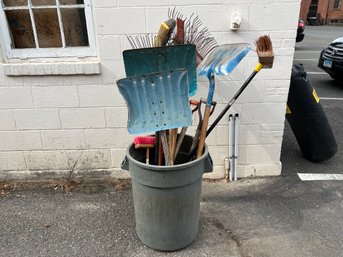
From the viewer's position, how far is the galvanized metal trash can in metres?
2.18

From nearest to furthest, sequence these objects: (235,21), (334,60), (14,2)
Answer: (235,21) → (14,2) → (334,60)

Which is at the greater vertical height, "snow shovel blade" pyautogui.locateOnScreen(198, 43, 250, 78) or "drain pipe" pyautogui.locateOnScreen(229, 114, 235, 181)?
"snow shovel blade" pyautogui.locateOnScreen(198, 43, 250, 78)

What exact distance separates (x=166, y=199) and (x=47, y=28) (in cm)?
199

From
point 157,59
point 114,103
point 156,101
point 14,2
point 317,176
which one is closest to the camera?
point 156,101

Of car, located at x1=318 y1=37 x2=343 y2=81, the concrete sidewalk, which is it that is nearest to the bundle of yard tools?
the concrete sidewalk

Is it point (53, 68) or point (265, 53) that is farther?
point (53, 68)

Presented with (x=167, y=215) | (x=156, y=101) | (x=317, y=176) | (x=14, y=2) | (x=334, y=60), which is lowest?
(x=317, y=176)

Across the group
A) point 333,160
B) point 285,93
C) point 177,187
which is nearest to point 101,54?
point 177,187

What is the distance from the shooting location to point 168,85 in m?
2.08

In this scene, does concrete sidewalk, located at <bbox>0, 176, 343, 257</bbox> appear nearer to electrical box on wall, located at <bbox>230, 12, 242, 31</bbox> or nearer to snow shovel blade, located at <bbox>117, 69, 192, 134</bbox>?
snow shovel blade, located at <bbox>117, 69, 192, 134</bbox>

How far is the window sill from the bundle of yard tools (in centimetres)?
89

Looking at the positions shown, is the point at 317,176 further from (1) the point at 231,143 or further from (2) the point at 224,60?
(2) the point at 224,60

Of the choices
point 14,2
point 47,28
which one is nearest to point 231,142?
point 47,28

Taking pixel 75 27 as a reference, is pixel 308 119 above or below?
below
